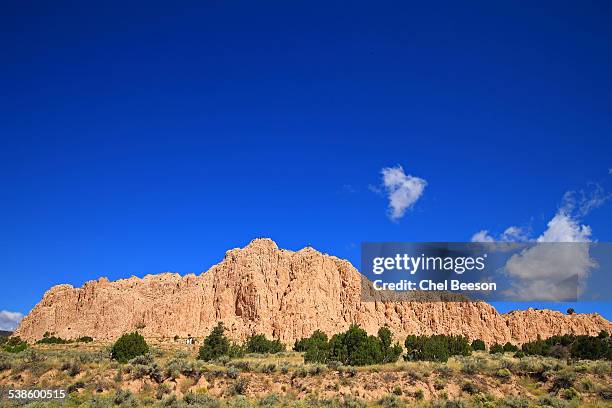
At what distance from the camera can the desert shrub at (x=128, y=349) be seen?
101 feet

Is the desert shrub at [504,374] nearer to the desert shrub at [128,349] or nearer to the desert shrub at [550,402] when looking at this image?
the desert shrub at [550,402]

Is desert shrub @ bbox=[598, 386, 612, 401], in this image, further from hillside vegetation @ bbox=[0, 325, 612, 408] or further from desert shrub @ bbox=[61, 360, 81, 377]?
desert shrub @ bbox=[61, 360, 81, 377]

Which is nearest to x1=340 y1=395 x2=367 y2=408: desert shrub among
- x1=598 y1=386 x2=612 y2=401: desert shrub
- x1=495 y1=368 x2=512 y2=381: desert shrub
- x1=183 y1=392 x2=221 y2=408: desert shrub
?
x1=183 y1=392 x2=221 y2=408: desert shrub

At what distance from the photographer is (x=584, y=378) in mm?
22547

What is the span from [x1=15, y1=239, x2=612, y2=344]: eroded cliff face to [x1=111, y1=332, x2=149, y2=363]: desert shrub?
5503 cm

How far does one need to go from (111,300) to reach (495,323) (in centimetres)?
7983

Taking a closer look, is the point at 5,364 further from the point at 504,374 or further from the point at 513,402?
the point at 504,374

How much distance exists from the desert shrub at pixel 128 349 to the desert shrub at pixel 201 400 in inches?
370

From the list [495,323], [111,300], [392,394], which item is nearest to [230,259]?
[111,300]

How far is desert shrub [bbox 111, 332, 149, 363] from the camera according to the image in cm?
3064

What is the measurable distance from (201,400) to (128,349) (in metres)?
11.6

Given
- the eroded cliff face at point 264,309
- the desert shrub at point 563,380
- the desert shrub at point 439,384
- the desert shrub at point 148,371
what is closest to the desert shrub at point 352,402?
the desert shrub at point 439,384

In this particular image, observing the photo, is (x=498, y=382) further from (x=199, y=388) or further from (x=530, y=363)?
(x=199, y=388)

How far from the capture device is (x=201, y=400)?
71.0 feet
